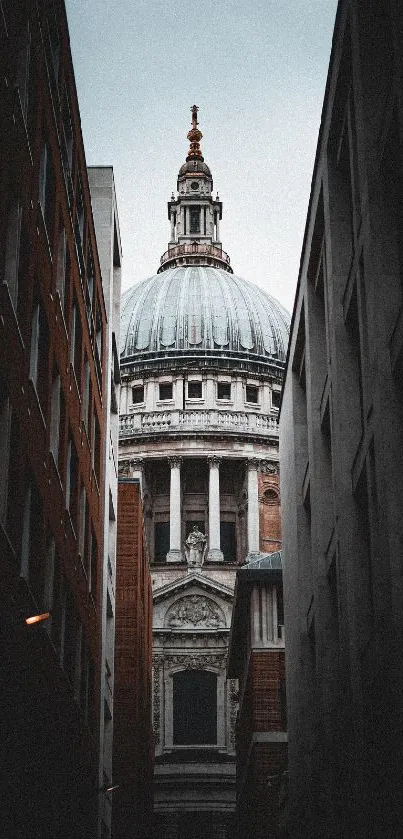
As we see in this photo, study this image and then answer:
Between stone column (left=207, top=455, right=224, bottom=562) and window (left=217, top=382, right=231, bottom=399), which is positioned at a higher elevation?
window (left=217, top=382, right=231, bottom=399)

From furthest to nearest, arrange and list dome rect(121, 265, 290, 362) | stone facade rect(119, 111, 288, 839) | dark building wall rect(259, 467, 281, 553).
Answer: dome rect(121, 265, 290, 362), dark building wall rect(259, 467, 281, 553), stone facade rect(119, 111, 288, 839)

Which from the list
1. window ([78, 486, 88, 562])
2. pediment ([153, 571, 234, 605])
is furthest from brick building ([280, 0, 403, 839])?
pediment ([153, 571, 234, 605])

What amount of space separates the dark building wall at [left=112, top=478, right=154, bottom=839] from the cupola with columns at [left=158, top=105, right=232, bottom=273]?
Result: 220 feet

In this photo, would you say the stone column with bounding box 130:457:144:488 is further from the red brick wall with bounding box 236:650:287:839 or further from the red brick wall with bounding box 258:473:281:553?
the red brick wall with bounding box 236:650:287:839

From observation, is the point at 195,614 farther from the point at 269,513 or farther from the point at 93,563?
the point at 93,563

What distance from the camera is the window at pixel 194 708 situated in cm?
8012

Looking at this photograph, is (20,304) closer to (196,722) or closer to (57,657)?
(57,657)

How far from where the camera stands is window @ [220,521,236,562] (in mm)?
94750

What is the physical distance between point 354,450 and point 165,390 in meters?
78.1

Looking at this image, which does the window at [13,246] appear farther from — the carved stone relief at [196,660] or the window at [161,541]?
the window at [161,541]

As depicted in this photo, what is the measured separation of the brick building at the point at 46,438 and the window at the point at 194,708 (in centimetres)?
4266

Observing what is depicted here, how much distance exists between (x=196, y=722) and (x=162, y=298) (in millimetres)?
40096

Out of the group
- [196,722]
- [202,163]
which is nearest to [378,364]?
[196,722]

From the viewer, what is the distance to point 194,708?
80438 millimetres
